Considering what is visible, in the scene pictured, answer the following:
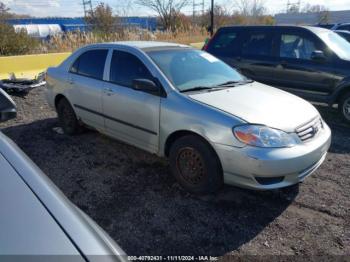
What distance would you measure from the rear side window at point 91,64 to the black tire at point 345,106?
172 inches

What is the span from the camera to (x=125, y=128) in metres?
4.23

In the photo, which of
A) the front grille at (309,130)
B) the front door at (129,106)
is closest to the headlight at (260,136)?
the front grille at (309,130)

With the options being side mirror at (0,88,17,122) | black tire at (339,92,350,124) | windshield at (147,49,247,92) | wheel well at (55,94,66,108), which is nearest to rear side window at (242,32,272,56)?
black tire at (339,92,350,124)

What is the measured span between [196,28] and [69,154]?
1876 centimetres

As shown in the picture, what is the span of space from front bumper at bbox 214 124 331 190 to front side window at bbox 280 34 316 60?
3739mm

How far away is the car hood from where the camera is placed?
10.7 ft

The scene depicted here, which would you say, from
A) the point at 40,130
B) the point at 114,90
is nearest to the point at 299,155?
the point at 114,90

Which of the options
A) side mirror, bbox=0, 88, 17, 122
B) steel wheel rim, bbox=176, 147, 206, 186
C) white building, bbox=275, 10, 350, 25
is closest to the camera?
side mirror, bbox=0, 88, 17, 122

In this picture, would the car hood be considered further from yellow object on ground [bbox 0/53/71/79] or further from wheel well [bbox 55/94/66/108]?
yellow object on ground [bbox 0/53/71/79]

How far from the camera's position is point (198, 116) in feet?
11.0

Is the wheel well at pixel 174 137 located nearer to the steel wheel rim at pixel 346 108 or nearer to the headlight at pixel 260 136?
the headlight at pixel 260 136

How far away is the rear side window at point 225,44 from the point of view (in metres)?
7.37

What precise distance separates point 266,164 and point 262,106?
749mm

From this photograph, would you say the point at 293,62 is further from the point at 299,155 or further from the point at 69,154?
the point at 69,154
